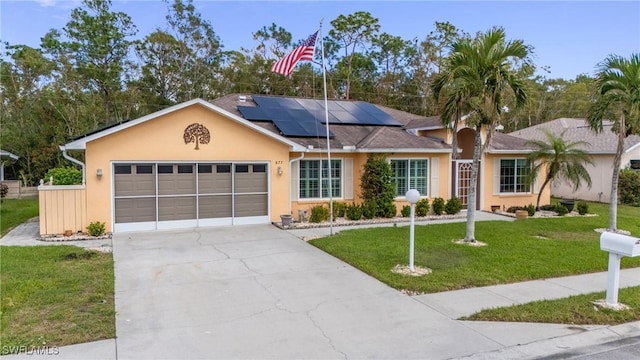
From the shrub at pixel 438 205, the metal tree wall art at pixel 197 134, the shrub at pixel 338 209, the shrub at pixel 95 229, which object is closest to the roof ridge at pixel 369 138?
the shrub at pixel 338 209

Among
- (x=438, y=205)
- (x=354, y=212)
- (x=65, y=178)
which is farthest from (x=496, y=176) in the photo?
(x=65, y=178)

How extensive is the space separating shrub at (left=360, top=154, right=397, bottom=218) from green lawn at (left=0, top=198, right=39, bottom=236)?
427 inches

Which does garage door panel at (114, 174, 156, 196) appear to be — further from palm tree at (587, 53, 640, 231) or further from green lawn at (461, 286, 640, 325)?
palm tree at (587, 53, 640, 231)

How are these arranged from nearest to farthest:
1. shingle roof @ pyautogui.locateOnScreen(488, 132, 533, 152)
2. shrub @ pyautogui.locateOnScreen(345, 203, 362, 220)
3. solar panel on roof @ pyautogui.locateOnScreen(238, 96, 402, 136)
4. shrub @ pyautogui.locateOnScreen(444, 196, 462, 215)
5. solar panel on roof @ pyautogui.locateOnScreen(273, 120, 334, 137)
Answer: shrub @ pyautogui.locateOnScreen(345, 203, 362, 220) < solar panel on roof @ pyautogui.locateOnScreen(273, 120, 334, 137) < shrub @ pyautogui.locateOnScreen(444, 196, 462, 215) < solar panel on roof @ pyautogui.locateOnScreen(238, 96, 402, 136) < shingle roof @ pyautogui.locateOnScreen(488, 132, 533, 152)

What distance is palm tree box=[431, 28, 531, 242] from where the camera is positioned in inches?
394

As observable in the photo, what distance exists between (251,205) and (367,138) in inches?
200

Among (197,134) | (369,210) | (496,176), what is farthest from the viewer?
(496,176)

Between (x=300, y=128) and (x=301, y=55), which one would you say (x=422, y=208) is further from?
(x=301, y=55)

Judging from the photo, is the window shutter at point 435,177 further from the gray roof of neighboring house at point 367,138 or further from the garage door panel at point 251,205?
the garage door panel at point 251,205

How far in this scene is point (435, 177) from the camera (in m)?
16.1

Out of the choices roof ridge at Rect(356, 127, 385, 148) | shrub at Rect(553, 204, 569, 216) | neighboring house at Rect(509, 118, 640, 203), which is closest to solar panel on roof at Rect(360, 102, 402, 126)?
roof ridge at Rect(356, 127, 385, 148)

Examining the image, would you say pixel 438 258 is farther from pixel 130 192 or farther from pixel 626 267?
pixel 130 192

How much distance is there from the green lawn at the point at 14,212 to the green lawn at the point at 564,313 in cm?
1263

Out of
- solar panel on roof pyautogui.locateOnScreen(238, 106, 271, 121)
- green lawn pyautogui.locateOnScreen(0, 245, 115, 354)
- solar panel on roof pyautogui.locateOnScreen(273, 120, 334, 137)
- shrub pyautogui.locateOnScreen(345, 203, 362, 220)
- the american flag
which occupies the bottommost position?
green lawn pyautogui.locateOnScreen(0, 245, 115, 354)
